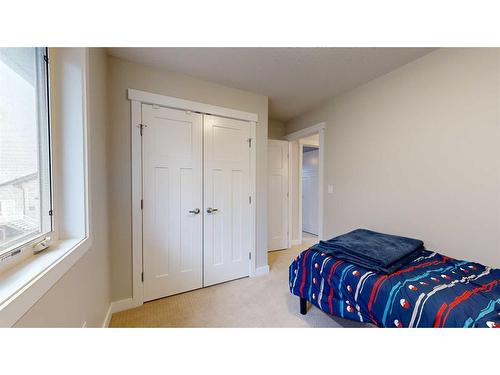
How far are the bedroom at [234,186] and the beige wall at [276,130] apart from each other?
682mm

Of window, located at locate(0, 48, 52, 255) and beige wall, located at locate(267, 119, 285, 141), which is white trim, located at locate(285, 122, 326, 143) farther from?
window, located at locate(0, 48, 52, 255)

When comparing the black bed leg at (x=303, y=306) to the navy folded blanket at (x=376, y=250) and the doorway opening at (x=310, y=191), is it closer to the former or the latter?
the navy folded blanket at (x=376, y=250)

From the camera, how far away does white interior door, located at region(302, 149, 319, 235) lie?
15.1 feet

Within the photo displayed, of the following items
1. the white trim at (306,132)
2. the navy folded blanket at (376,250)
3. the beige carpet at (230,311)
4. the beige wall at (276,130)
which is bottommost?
the beige carpet at (230,311)

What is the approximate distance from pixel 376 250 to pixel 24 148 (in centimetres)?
214

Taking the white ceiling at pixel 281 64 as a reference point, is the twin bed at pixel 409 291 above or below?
below

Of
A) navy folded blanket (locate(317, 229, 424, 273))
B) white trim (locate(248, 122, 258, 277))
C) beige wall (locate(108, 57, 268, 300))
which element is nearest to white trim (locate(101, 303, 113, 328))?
beige wall (locate(108, 57, 268, 300))

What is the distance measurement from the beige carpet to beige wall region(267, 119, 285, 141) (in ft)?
8.05

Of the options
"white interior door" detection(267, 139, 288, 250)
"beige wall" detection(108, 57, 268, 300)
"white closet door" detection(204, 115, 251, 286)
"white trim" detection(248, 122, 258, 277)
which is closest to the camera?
"beige wall" detection(108, 57, 268, 300)

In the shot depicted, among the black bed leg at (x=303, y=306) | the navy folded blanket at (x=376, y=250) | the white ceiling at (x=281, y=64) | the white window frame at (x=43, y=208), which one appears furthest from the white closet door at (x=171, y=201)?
the navy folded blanket at (x=376, y=250)

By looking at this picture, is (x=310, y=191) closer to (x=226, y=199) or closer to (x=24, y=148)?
(x=226, y=199)

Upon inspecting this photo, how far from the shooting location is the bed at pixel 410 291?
922 millimetres
